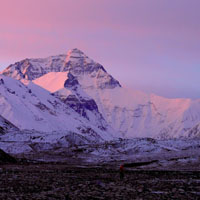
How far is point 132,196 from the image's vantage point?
3061cm

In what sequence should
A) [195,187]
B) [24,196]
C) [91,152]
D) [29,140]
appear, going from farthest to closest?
[29,140]
[91,152]
[195,187]
[24,196]

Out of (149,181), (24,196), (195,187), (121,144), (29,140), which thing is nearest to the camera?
(24,196)

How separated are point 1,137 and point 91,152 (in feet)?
111

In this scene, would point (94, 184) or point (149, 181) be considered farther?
point (149, 181)

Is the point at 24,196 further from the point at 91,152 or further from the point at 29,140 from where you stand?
the point at 29,140

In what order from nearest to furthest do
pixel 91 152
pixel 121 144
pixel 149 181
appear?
1. pixel 149 181
2. pixel 91 152
3. pixel 121 144

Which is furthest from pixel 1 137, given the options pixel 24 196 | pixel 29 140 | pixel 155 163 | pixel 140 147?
pixel 24 196

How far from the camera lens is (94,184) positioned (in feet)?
123

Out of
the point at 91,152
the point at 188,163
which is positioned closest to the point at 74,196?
the point at 188,163

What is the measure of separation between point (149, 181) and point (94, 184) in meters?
4.98

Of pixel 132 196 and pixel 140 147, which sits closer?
pixel 132 196

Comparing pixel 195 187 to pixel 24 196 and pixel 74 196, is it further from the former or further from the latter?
pixel 24 196

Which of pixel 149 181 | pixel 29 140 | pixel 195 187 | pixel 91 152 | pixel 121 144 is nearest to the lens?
pixel 195 187

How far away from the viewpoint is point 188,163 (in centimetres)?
6406
